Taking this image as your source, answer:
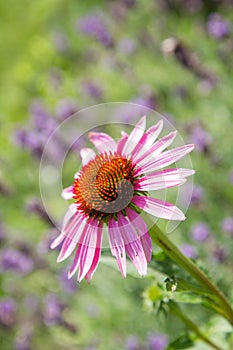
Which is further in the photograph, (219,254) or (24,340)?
(24,340)

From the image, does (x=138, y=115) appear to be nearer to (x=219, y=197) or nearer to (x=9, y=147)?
(x=219, y=197)

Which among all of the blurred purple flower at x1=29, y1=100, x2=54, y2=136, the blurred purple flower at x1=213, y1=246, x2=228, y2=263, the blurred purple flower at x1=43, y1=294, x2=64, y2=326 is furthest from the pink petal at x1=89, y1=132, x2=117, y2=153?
the blurred purple flower at x1=29, y1=100, x2=54, y2=136

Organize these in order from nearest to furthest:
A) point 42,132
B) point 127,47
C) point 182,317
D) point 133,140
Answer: point 133,140 < point 182,317 < point 42,132 < point 127,47

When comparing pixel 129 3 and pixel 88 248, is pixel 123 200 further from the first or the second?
pixel 129 3

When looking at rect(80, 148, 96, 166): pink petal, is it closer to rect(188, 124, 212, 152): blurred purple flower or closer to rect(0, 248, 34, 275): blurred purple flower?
rect(188, 124, 212, 152): blurred purple flower

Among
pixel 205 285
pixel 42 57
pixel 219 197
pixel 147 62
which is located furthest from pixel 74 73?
pixel 205 285

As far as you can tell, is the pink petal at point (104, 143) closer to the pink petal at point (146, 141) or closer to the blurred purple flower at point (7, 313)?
the pink petal at point (146, 141)

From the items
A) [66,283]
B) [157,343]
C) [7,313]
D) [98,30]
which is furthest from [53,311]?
[98,30]
